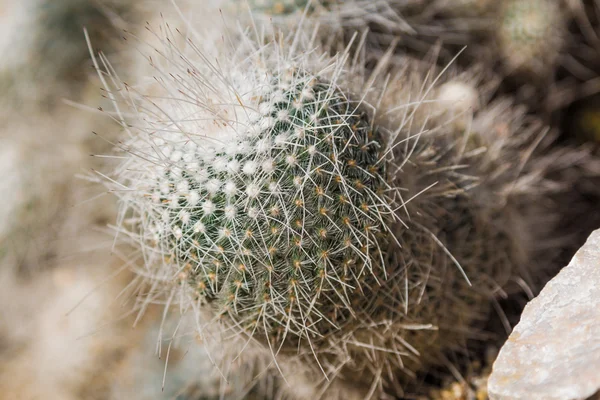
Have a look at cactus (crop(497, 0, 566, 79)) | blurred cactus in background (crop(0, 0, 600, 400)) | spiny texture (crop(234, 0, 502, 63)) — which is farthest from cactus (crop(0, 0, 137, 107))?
cactus (crop(497, 0, 566, 79))

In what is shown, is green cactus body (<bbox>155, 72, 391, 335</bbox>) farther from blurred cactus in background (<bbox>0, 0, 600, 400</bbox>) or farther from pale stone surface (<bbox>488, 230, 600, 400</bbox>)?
pale stone surface (<bbox>488, 230, 600, 400</bbox>)

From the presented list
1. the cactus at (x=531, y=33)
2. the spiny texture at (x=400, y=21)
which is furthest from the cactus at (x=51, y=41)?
the cactus at (x=531, y=33)

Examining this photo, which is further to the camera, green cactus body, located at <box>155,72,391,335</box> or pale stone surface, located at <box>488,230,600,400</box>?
green cactus body, located at <box>155,72,391,335</box>

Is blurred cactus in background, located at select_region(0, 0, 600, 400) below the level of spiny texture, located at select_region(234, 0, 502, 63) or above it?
below

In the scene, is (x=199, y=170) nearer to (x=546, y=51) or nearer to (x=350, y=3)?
(x=350, y=3)

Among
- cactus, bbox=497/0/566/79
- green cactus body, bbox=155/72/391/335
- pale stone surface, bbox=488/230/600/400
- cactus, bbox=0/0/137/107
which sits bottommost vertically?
cactus, bbox=0/0/137/107

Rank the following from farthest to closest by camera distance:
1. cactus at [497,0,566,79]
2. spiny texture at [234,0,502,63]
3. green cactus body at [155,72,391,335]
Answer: cactus at [497,0,566,79], spiny texture at [234,0,502,63], green cactus body at [155,72,391,335]

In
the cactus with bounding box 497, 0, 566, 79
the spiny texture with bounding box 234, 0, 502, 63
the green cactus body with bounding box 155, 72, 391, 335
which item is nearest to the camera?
the green cactus body with bounding box 155, 72, 391, 335

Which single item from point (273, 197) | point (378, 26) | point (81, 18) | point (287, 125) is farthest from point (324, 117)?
A: point (81, 18)

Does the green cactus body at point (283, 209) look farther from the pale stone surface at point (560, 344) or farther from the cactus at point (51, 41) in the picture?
the cactus at point (51, 41)

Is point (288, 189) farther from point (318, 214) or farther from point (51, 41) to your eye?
point (51, 41)
